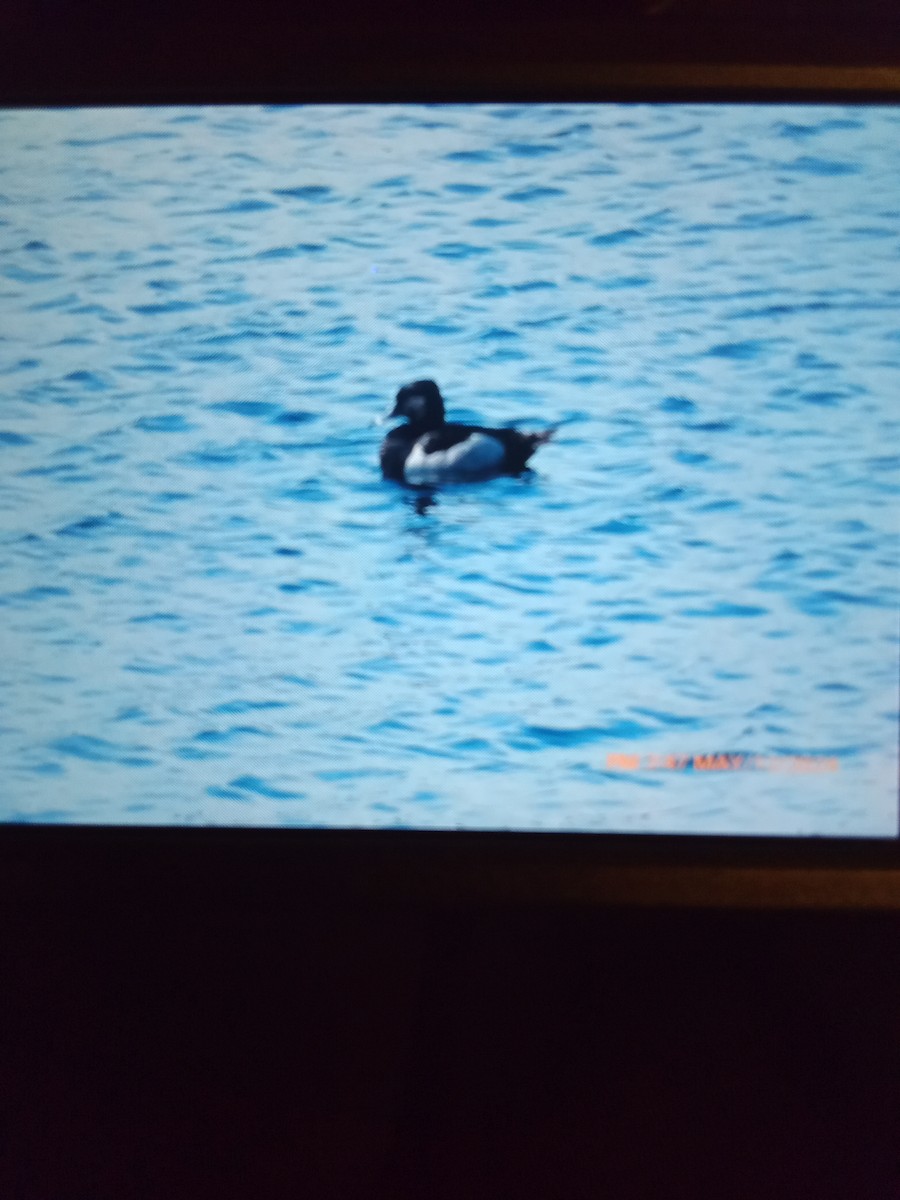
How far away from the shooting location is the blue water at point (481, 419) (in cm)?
60

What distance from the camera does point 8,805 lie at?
65 centimetres

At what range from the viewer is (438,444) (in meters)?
0.58

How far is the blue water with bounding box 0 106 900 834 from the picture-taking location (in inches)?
23.5

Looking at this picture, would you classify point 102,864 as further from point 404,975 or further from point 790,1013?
point 790,1013

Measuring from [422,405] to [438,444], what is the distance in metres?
0.04
